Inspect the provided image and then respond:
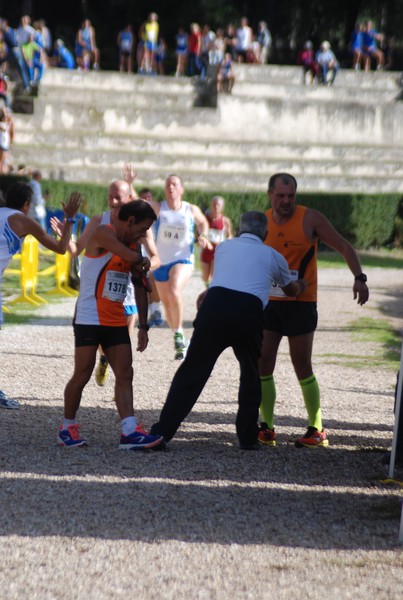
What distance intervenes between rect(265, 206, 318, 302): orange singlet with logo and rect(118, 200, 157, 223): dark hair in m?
0.92

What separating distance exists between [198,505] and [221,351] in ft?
5.23

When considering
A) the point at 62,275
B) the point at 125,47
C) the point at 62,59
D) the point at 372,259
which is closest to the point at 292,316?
the point at 62,275

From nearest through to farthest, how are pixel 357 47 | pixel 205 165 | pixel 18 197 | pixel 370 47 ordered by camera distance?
pixel 18 197 < pixel 205 165 < pixel 357 47 < pixel 370 47

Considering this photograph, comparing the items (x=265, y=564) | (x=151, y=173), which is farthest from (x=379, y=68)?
(x=265, y=564)

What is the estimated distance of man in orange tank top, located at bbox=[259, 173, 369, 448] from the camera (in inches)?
306

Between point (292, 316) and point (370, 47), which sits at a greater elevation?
point (370, 47)

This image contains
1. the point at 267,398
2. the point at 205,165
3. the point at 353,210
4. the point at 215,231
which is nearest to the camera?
the point at 267,398

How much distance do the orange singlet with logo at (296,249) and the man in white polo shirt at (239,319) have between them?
296mm

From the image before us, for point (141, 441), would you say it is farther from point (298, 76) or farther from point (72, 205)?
point (298, 76)

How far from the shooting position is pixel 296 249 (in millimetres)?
7867

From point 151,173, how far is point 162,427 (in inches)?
1072

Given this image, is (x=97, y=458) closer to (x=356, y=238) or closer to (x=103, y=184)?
(x=103, y=184)

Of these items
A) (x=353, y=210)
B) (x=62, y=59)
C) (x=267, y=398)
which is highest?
(x=62, y=59)

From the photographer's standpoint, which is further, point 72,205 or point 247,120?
point 247,120
